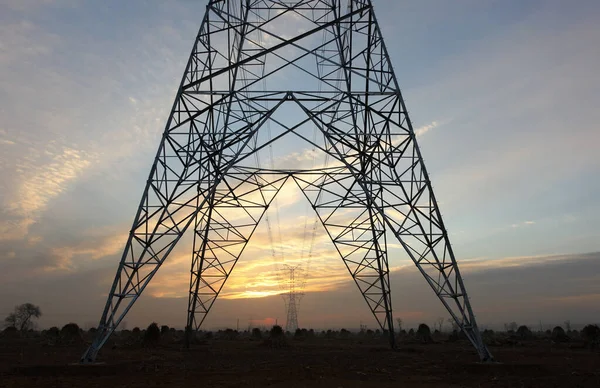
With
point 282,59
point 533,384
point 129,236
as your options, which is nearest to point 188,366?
point 129,236

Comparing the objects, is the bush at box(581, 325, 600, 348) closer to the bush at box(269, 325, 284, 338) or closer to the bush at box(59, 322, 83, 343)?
the bush at box(269, 325, 284, 338)

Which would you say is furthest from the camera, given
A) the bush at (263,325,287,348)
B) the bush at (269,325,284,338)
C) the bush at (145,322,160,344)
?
the bush at (269,325,284,338)

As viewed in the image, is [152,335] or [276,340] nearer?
[152,335]

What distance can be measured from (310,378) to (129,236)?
28.4 feet

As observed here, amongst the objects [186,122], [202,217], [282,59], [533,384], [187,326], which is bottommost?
[533,384]

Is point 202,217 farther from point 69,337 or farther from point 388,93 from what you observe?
point 69,337

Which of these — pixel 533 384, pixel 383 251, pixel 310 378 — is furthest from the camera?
pixel 383 251

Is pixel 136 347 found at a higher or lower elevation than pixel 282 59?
lower

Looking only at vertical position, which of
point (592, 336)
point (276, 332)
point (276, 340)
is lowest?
point (592, 336)

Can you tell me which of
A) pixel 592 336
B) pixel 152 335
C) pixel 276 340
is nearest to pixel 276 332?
pixel 276 340

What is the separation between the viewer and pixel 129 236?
16422 millimetres

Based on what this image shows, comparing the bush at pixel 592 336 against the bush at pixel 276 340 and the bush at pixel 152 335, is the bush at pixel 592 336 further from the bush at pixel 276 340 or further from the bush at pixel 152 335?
the bush at pixel 152 335

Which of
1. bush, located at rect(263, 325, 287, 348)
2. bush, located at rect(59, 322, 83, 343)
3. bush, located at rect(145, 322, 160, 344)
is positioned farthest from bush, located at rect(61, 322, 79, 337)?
bush, located at rect(263, 325, 287, 348)

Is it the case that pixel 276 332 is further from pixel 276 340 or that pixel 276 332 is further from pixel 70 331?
pixel 70 331
